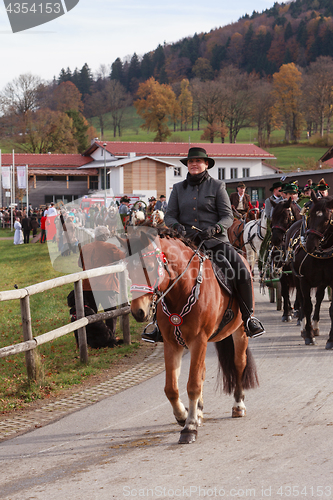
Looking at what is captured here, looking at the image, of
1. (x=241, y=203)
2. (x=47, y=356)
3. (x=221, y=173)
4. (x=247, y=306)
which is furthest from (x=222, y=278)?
(x=221, y=173)

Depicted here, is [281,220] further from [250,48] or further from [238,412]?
[250,48]

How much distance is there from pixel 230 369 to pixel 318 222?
4003 mm

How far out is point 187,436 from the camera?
4.86m

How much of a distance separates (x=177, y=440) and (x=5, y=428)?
77.8 inches

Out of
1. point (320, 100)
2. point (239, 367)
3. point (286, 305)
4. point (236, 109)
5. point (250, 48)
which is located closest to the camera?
point (239, 367)

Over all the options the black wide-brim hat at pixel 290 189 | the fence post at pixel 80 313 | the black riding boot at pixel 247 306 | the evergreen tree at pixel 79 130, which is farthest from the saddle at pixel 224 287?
the evergreen tree at pixel 79 130

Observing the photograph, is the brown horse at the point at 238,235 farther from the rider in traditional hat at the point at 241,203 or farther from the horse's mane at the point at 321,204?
the horse's mane at the point at 321,204

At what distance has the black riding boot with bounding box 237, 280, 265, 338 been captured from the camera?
220 inches

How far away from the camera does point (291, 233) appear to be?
10508 millimetres

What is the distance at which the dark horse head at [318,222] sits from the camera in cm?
873

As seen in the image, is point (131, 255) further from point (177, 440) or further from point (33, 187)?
point (33, 187)

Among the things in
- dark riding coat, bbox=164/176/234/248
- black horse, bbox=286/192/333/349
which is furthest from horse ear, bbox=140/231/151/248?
black horse, bbox=286/192/333/349

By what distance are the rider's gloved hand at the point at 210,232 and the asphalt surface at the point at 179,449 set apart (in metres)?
1.95

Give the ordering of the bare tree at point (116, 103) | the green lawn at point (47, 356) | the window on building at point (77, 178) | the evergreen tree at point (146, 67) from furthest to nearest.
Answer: the evergreen tree at point (146, 67), the bare tree at point (116, 103), the window on building at point (77, 178), the green lawn at point (47, 356)
